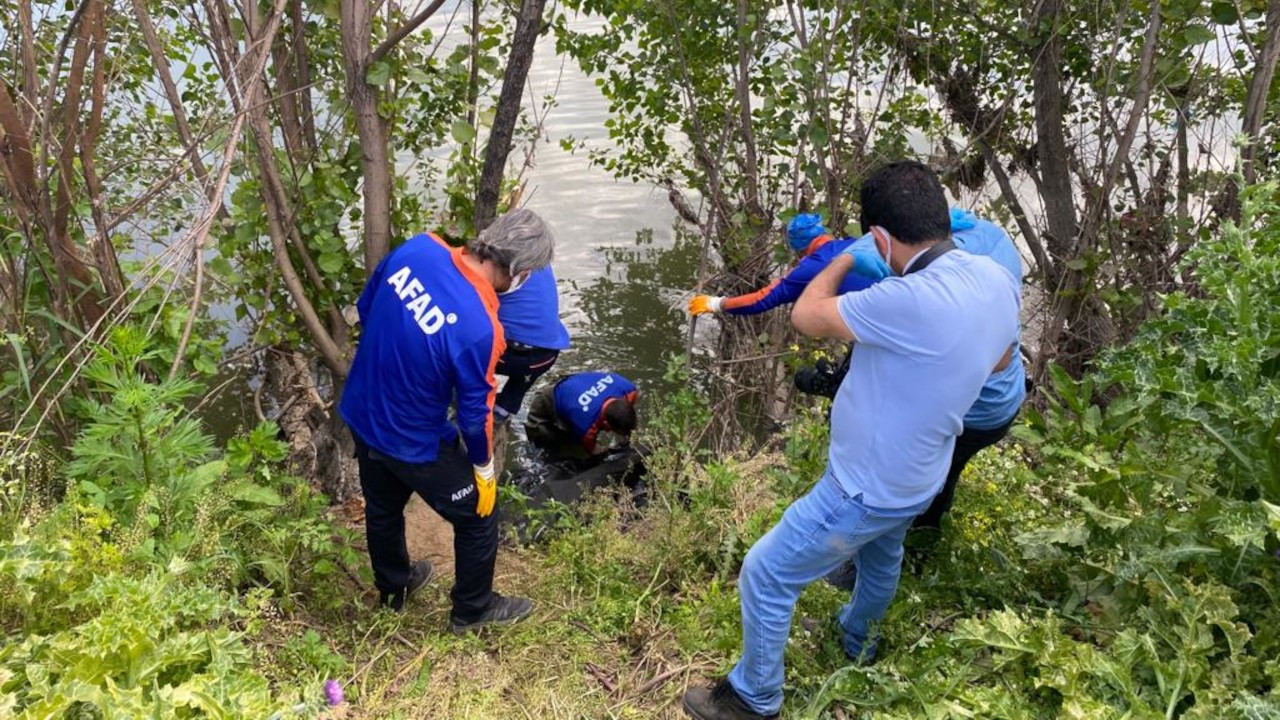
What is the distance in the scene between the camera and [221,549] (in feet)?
9.25

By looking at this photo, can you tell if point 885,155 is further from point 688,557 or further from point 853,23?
point 688,557

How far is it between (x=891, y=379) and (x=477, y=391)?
141 centimetres

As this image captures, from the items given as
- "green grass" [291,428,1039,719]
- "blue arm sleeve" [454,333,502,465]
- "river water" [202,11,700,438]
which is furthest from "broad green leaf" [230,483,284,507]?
"river water" [202,11,700,438]

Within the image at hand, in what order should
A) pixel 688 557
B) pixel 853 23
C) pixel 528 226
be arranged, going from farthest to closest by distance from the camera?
pixel 853 23, pixel 688 557, pixel 528 226

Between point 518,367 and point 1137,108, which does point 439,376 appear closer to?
point 518,367

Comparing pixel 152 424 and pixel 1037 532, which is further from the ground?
pixel 152 424

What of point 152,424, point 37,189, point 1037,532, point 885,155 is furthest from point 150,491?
point 885,155

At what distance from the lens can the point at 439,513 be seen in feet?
10.4

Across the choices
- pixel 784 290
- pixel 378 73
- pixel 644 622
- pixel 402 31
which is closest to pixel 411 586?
pixel 644 622

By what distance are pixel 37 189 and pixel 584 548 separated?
2665mm

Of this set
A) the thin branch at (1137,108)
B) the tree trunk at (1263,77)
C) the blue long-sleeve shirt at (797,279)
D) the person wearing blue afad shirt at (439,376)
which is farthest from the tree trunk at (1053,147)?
the person wearing blue afad shirt at (439,376)

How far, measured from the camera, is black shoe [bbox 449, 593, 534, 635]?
11.2 ft

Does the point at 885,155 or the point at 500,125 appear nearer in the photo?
the point at 500,125

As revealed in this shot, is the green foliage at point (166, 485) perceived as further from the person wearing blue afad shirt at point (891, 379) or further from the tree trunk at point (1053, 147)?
the tree trunk at point (1053, 147)
